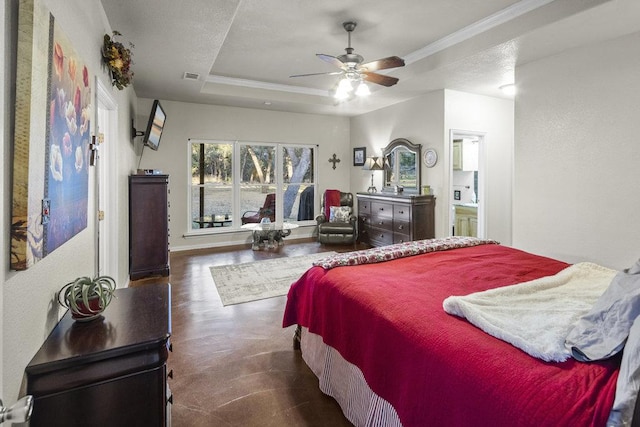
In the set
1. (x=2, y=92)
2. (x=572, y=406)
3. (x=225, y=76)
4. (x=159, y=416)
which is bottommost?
(x=159, y=416)

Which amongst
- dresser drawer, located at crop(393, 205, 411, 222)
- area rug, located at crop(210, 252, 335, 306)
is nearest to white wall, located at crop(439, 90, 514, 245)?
dresser drawer, located at crop(393, 205, 411, 222)

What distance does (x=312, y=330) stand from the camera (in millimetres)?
2160

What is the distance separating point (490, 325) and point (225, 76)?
5098 mm

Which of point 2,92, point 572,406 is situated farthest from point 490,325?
point 2,92

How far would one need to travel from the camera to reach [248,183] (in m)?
6.62

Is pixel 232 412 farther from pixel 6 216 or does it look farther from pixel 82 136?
pixel 82 136

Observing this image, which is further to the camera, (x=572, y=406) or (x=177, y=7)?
(x=177, y=7)

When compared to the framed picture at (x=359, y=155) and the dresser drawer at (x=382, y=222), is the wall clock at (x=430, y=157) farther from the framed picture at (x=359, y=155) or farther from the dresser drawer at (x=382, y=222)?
the framed picture at (x=359, y=155)

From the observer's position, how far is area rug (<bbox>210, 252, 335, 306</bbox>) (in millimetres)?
3785

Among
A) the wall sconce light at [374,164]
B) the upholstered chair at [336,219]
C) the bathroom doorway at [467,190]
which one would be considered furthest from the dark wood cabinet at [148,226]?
the bathroom doorway at [467,190]

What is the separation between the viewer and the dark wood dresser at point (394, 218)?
5.18 metres

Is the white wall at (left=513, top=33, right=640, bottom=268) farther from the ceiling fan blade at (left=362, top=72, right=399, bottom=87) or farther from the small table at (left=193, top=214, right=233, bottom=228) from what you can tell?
the small table at (left=193, top=214, right=233, bottom=228)

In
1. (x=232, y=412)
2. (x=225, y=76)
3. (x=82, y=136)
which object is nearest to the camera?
(x=82, y=136)

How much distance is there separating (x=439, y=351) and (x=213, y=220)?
226 inches
